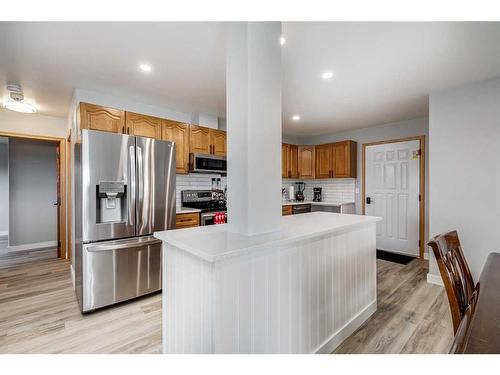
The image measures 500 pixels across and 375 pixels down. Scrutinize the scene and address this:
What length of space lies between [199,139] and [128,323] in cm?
249

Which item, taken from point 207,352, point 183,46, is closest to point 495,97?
point 183,46

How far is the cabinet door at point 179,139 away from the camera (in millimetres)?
3387

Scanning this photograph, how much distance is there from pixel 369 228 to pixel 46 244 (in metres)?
5.92

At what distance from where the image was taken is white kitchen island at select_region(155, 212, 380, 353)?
117cm

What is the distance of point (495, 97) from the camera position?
260cm

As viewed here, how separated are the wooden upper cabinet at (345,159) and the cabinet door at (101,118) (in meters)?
3.84

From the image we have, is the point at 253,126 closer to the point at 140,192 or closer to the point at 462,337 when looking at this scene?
the point at 462,337

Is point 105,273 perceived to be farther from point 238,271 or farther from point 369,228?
point 369,228

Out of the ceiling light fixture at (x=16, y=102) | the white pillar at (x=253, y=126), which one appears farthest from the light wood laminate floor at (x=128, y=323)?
the ceiling light fixture at (x=16, y=102)

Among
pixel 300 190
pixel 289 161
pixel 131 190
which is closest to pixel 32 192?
pixel 131 190

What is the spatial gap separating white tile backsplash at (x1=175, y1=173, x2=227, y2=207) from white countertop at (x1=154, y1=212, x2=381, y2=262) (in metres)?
2.33

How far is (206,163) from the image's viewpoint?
3631mm

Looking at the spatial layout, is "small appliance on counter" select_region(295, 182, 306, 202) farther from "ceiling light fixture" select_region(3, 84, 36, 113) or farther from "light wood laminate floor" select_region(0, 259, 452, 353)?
"ceiling light fixture" select_region(3, 84, 36, 113)

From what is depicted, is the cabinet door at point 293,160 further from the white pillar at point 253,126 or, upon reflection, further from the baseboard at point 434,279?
the white pillar at point 253,126
